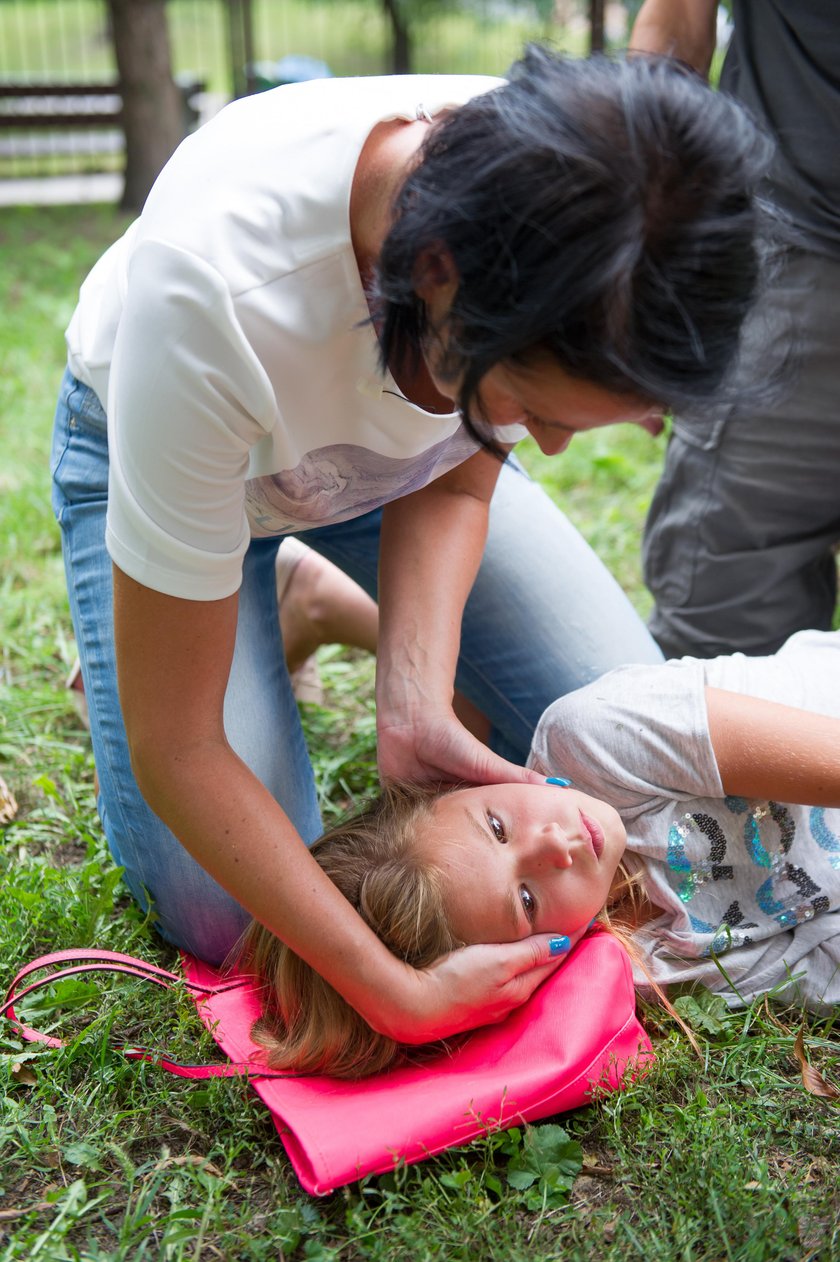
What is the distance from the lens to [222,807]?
1686mm

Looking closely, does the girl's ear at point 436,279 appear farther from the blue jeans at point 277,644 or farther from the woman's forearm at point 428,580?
the blue jeans at point 277,644

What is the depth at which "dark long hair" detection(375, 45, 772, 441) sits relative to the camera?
3.96 feet

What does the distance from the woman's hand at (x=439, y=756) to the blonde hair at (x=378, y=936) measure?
0.08 meters

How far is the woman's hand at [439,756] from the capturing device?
2.07m

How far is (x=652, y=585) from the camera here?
3156 mm

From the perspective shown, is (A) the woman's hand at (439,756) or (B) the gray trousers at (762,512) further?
(B) the gray trousers at (762,512)

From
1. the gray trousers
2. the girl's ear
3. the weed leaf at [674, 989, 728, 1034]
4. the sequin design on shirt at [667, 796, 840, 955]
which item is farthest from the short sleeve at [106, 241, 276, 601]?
the gray trousers

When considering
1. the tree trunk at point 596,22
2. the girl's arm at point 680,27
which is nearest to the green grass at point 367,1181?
the girl's arm at point 680,27

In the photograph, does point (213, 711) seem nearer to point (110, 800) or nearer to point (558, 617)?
point (110, 800)

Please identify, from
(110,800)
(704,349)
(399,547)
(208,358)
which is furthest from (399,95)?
(110,800)

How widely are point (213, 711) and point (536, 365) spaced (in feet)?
2.26

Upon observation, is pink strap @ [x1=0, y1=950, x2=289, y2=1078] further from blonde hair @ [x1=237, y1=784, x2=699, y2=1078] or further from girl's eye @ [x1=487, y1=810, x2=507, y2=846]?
girl's eye @ [x1=487, y1=810, x2=507, y2=846]

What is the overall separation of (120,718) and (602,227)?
1.36m

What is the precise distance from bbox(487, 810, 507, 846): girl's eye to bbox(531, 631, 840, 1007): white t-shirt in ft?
0.64
